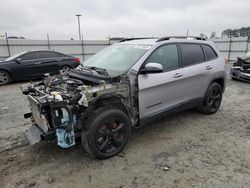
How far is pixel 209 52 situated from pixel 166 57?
148cm

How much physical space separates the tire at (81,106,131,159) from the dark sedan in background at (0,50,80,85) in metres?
5.90

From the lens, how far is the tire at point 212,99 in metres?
4.61

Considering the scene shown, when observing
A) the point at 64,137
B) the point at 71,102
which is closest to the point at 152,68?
the point at 71,102

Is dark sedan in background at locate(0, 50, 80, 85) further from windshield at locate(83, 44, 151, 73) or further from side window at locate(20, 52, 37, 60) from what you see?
windshield at locate(83, 44, 151, 73)

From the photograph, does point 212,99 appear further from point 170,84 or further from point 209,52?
point 170,84

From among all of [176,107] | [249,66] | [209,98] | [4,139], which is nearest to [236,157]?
[176,107]

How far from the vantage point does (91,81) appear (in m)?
3.13

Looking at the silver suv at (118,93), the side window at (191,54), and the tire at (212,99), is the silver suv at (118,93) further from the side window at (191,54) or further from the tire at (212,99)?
the tire at (212,99)

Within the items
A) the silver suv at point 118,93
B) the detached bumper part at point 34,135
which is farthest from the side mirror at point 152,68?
the detached bumper part at point 34,135

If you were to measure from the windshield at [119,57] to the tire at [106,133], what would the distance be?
75cm

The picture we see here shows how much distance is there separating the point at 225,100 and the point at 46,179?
5.28 m

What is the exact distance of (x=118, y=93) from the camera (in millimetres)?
3029

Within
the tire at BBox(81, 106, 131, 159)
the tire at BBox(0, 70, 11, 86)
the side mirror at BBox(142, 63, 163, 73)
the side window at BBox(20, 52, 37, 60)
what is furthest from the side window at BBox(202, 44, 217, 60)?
the tire at BBox(0, 70, 11, 86)

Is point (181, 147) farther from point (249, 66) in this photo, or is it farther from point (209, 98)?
point (249, 66)
